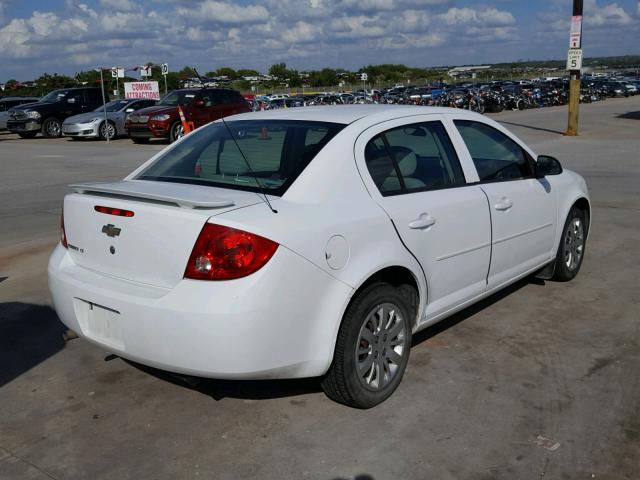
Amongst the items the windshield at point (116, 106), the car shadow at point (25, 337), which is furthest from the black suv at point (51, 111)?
the car shadow at point (25, 337)

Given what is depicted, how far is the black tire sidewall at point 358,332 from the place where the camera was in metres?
3.57

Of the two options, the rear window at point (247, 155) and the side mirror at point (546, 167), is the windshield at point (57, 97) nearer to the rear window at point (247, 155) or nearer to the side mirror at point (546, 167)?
the rear window at point (247, 155)

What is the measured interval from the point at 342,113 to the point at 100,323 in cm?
191

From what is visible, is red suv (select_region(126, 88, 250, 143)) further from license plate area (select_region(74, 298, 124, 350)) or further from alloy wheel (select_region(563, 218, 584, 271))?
license plate area (select_region(74, 298, 124, 350))

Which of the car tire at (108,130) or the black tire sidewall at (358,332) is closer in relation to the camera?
the black tire sidewall at (358,332)

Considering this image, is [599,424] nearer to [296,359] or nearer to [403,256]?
[403,256]

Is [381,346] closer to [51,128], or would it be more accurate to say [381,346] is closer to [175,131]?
[175,131]

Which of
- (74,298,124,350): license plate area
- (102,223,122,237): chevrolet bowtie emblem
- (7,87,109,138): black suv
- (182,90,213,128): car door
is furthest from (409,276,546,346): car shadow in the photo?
(7,87,109,138): black suv

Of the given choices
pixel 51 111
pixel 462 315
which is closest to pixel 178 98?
pixel 51 111

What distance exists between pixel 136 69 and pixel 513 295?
77.4ft

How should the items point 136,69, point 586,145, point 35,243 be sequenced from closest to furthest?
point 35,243 → point 586,145 → point 136,69

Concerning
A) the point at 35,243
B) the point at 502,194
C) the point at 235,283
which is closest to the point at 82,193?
the point at 235,283

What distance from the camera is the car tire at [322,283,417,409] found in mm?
3584

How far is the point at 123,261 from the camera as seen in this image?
3551 millimetres
